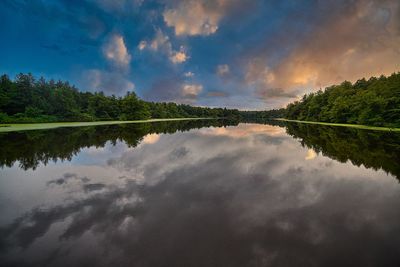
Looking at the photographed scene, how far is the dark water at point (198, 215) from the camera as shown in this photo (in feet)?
14.6

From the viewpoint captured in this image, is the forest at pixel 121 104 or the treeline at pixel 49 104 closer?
the forest at pixel 121 104

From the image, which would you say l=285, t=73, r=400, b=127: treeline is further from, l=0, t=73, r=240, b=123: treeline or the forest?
l=0, t=73, r=240, b=123: treeline

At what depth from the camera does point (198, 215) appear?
6.25 meters

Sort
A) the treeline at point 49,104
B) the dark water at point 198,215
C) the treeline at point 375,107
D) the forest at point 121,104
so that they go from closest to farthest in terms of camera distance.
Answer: the dark water at point 198,215
the treeline at point 375,107
the forest at point 121,104
the treeline at point 49,104

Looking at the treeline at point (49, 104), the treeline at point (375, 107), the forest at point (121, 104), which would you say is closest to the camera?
the treeline at point (375, 107)

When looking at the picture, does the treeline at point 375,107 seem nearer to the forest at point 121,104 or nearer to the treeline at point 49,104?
the forest at point 121,104

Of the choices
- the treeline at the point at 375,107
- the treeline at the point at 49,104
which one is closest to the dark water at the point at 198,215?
the treeline at the point at 375,107

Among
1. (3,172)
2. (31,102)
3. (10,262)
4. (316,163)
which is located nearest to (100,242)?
(10,262)

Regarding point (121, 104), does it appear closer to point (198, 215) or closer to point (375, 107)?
point (375, 107)

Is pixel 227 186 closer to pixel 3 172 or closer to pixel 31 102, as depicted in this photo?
pixel 3 172

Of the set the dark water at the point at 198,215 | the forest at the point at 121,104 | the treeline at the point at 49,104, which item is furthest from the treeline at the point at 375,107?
the treeline at the point at 49,104

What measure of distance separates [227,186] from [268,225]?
3.30 meters

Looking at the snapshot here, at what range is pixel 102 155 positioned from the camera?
50.3 feet

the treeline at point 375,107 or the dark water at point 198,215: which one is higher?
the treeline at point 375,107
